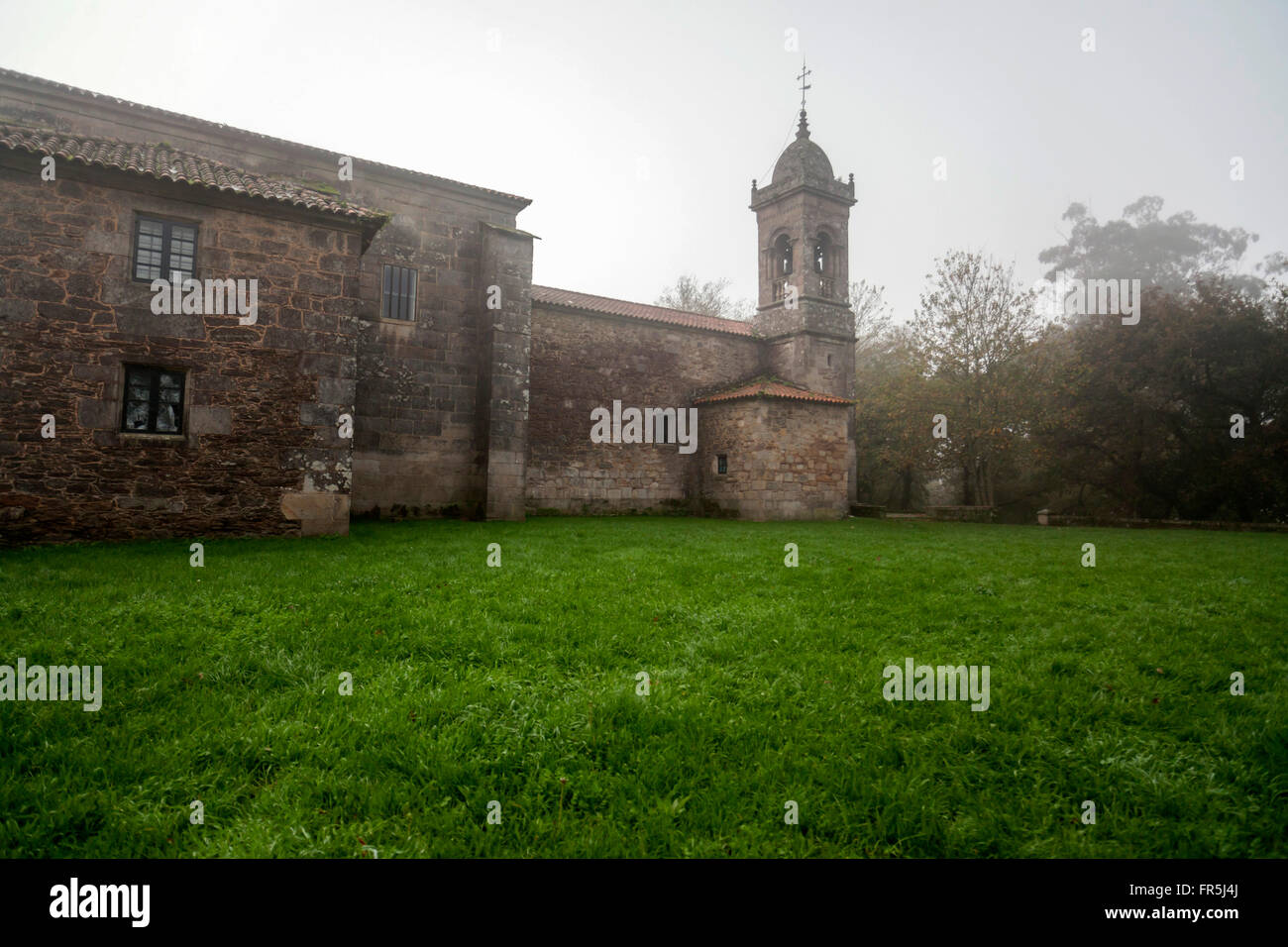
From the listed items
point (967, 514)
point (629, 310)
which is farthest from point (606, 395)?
point (967, 514)

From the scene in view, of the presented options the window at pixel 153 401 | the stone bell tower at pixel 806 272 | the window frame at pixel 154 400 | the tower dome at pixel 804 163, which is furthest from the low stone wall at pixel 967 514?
the window at pixel 153 401

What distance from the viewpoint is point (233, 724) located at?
13.1 ft

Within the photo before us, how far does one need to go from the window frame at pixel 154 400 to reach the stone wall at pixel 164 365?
0.36 feet

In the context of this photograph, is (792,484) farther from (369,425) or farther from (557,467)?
(369,425)

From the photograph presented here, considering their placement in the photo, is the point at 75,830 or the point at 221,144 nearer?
the point at 75,830

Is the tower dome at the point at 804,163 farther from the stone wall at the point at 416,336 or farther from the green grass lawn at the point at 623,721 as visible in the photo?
the green grass lawn at the point at 623,721

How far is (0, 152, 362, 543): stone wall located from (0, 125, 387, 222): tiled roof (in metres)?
0.24

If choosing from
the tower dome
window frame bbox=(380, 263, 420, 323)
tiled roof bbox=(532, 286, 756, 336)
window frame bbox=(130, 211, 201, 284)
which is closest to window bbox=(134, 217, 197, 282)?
window frame bbox=(130, 211, 201, 284)

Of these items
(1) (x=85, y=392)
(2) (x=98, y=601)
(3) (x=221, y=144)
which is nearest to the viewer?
(2) (x=98, y=601)

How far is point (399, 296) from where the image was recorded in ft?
56.7

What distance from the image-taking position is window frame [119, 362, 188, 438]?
1114 centimetres

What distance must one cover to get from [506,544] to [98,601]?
19.8 ft

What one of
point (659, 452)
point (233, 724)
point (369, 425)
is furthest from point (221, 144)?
point (233, 724)
